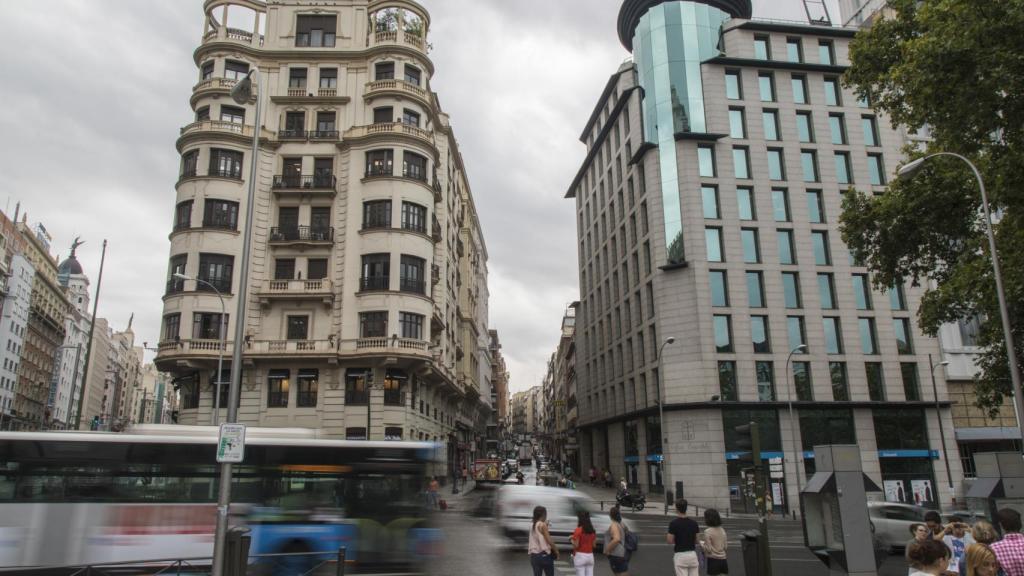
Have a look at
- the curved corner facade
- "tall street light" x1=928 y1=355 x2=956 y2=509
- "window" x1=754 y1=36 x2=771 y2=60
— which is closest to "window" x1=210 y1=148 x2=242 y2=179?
the curved corner facade

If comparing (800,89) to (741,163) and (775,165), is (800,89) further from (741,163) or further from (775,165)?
(741,163)

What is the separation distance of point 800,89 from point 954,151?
30237 millimetres

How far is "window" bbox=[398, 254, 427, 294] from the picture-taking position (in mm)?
38312

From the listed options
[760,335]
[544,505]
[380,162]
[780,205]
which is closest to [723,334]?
[760,335]

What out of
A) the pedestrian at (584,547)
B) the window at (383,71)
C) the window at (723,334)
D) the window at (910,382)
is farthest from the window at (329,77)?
the window at (910,382)

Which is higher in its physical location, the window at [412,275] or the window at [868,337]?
the window at [412,275]

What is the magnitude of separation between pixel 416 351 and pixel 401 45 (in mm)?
19852

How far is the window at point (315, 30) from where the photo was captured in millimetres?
43031

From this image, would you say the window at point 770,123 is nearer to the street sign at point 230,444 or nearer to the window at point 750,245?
the window at point 750,245

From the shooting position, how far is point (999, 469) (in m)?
15.6

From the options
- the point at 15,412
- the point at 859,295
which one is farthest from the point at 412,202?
the point at 15,412

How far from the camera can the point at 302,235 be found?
130 feet

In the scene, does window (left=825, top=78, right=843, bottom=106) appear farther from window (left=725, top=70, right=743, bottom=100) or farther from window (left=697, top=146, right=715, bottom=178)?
window (left=697, top=146, right=715, bottom=178)

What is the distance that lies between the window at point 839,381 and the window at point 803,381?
1446mm
